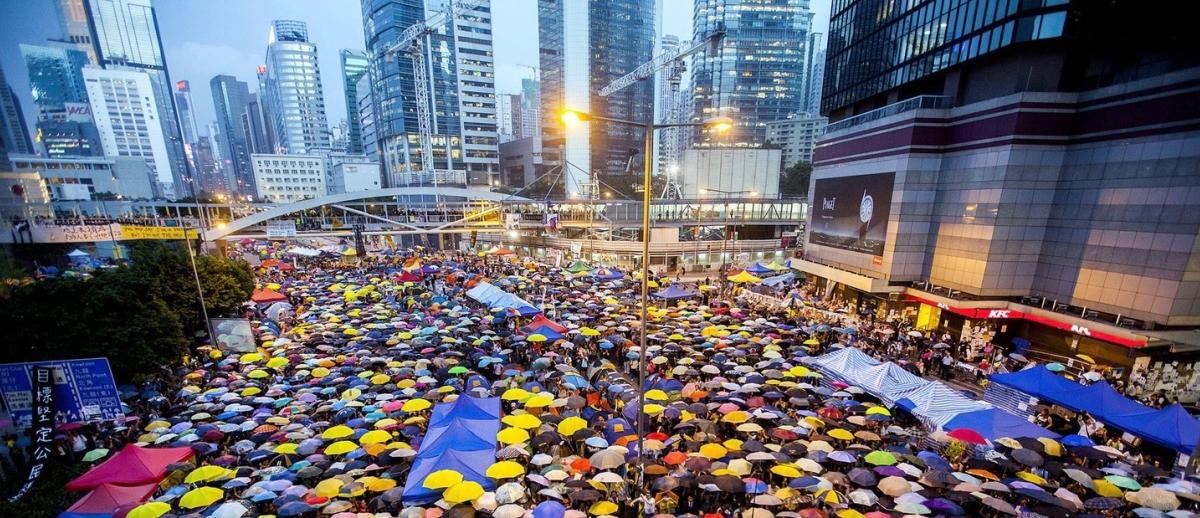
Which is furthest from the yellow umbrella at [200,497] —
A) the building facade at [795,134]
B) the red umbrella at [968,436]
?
the building facade at [795,134]

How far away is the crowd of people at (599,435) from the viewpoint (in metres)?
9.48

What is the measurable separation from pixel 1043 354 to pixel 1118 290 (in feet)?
11.9

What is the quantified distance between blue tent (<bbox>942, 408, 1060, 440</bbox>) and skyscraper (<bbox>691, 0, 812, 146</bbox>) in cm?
9463

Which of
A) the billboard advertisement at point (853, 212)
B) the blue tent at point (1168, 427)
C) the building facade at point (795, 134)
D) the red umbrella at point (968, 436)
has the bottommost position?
the red umbrella at point (968, 436)

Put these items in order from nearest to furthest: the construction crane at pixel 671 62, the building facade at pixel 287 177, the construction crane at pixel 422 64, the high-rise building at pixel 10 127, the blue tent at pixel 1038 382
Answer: the blue tent at pixel 1038 382, the high-rise building at pixel 10 127, the construction crane at pixel 422 64, the construction crane at pixel 671 62, the building facade at pixel 287 177

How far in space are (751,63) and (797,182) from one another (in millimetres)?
51123

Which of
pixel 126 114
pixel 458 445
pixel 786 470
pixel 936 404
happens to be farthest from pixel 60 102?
pixel 936 404

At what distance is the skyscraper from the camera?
347ft

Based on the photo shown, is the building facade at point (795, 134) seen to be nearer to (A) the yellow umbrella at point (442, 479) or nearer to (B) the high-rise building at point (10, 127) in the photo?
(A) the yellow umbrella at point (442, 479)

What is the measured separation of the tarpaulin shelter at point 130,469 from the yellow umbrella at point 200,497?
1.59 metres

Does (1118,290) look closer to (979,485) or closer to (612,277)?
(979,485)

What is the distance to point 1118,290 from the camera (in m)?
17.4

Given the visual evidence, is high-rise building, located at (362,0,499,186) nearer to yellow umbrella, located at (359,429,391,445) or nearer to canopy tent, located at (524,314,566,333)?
canopy tent, located at (524,314,566,333)

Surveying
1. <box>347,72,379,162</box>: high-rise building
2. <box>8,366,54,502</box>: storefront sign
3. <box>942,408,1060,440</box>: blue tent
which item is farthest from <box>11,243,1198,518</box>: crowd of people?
<box>347,72,379,162</box>: high-rise building
